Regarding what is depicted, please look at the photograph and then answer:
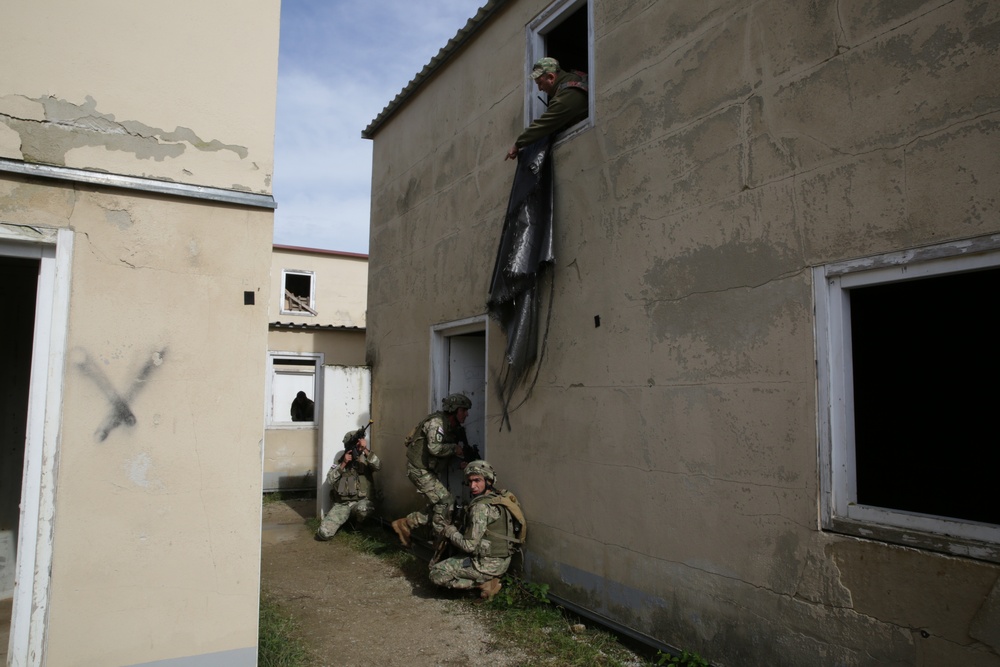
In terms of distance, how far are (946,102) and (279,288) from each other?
53.6ft

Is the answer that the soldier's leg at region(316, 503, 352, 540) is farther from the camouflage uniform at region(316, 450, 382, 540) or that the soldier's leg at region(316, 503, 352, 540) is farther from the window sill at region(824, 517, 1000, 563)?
the window sill at region(824, 517, 1000, 563)

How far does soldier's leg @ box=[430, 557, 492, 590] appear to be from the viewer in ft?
18.0

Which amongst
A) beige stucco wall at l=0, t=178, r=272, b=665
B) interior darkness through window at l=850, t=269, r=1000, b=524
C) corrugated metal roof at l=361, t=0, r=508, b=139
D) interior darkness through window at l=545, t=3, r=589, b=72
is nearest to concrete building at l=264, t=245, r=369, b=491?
corrugated metal roof at l=361, t=0, r=508, b=139

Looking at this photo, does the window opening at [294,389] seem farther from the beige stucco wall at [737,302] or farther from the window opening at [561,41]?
the beige stucco wall at [737,302]

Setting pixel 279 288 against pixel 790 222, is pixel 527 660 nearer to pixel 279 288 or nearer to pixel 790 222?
pixel 790 222

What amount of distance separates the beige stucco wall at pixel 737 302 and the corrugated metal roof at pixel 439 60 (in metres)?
0.67

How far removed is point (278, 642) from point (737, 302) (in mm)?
3634

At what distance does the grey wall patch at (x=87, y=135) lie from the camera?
3.23m

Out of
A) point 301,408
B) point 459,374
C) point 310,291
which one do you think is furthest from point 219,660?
point 310,291

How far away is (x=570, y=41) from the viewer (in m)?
6.48

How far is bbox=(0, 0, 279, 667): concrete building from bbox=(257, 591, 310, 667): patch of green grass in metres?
0.81

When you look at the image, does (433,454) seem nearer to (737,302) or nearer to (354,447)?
(354,447)

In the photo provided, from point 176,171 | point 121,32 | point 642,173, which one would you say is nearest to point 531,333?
point 642,173

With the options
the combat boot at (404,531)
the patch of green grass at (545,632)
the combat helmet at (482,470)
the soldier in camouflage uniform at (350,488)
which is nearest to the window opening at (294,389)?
the soldier in camouflage uniform at (350,488)
